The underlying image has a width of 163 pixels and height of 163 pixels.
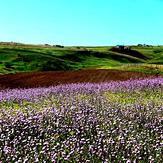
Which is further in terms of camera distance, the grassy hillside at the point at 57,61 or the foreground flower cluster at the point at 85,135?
the grassy hillside at the point at 57,61

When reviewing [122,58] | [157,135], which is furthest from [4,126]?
[122,58]

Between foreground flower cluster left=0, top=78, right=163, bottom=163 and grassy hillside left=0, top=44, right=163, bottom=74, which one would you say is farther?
grassy hillside left=0, top=44, right=163, bottom=74

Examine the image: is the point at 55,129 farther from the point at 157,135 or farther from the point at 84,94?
the point at 84,94

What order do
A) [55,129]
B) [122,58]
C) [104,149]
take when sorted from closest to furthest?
[104,149]
[55,129]
[122,58]

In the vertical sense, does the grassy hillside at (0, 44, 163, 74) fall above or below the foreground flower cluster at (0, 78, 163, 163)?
below

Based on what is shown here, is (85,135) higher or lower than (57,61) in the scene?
higher

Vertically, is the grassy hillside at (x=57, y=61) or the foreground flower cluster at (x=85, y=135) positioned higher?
the foreground flower cluster at (x=85, y=135)

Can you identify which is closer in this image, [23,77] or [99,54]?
[23,77]

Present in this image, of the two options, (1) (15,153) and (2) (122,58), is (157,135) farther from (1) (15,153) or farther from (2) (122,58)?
(2) (122,58)

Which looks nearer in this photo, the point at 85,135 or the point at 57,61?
the point at 85,135

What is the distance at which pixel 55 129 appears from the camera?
11.1m

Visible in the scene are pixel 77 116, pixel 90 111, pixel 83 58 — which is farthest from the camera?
pixel 83 58

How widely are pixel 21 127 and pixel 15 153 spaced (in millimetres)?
2794

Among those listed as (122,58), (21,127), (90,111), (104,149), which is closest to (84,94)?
(90,111)
